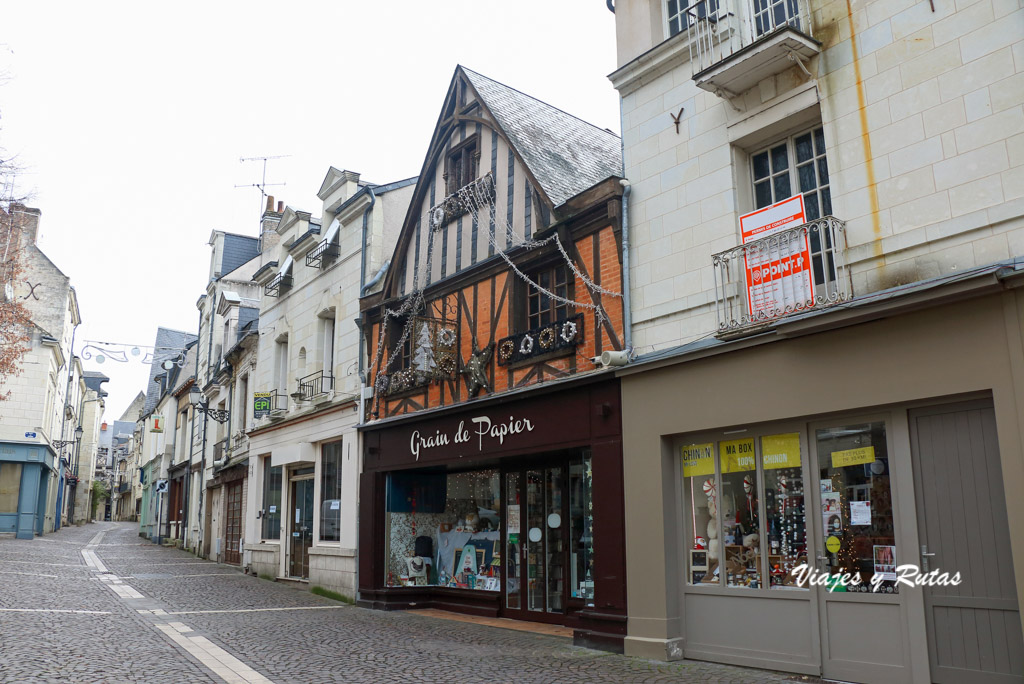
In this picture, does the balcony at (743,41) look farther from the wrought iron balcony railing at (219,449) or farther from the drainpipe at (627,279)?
the wrought iron balcony railing at (219,449)

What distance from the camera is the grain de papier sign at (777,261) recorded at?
730 centimetres

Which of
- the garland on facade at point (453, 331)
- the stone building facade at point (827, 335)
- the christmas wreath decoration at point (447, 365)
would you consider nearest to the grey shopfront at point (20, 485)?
the garland on facade at point (453, 331)

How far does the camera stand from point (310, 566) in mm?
15617

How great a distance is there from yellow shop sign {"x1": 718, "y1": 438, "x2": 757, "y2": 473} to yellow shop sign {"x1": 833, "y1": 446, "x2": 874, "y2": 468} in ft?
3.01

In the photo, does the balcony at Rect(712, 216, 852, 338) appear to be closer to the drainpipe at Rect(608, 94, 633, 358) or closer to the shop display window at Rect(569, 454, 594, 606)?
the drainpipe at Rect(608, 94, 633, 358)

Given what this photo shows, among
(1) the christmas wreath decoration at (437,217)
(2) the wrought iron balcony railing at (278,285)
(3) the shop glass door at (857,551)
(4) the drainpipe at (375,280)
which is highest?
(2) the wrought iron balcony railing at (278,285)

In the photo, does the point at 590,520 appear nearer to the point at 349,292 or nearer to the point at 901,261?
the point at 901,261

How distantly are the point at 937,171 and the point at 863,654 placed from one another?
4073 mm

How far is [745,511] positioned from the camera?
8.05 metres

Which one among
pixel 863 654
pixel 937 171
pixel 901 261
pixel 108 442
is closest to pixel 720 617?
pixel 863 654

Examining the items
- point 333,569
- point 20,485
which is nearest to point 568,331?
point 333,569

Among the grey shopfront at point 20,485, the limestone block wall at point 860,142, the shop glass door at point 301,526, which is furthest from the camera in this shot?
the grey shopfront at point 20,485

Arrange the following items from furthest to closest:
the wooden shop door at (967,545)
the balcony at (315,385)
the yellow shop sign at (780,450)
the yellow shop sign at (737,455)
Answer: the balcony at (315,385) → the yellow shop sign at (737,455) → the yellow shop sign at (780,450) → the wooden shop door at (967,545)

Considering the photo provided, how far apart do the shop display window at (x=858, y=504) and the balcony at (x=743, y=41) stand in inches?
140
